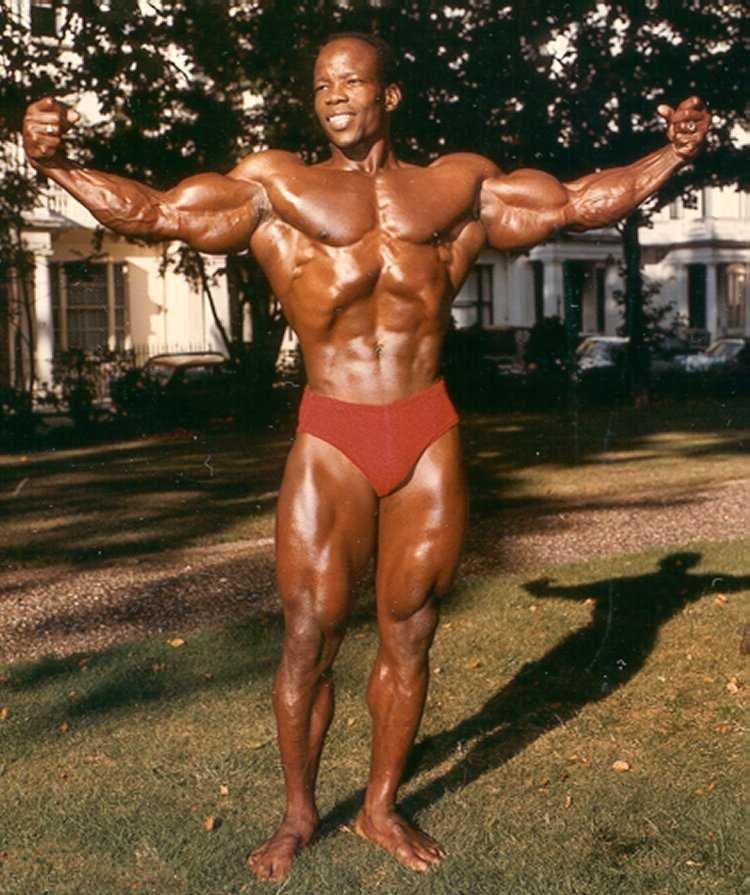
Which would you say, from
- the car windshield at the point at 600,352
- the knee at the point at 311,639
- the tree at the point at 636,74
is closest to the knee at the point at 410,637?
the knee at the point at 311,639

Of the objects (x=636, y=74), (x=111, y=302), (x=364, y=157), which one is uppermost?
(x=636, y=74)

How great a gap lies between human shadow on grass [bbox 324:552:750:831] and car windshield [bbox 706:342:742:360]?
23.6m

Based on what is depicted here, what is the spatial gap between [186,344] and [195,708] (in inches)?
1093

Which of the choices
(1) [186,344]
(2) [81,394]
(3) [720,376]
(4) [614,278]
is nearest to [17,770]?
(2) [81,394]

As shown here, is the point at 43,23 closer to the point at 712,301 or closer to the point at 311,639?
the point at 311,639

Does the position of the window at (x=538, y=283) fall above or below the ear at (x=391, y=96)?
above

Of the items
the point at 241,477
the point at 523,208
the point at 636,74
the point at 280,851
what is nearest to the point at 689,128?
the point at 523,208

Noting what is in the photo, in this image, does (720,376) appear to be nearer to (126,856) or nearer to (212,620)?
(212,620)

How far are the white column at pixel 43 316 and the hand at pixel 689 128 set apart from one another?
27.8 m

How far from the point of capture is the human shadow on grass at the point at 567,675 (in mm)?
5535

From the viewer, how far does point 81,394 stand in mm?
21281

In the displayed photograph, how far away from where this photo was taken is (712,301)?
166ft

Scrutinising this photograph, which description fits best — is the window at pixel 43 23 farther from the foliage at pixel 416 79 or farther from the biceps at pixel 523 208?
the biceps at pixel 523 208

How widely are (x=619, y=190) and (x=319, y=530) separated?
152 cm
